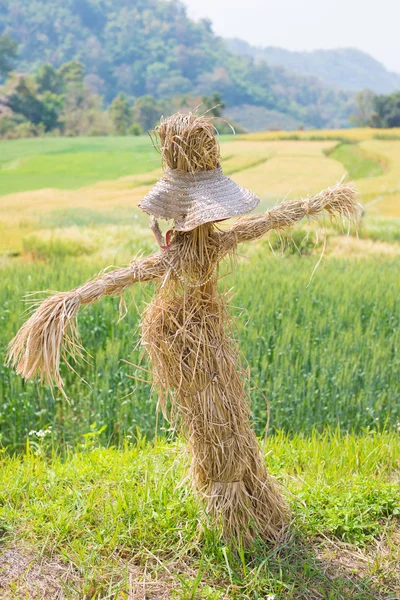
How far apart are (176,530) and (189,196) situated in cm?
122

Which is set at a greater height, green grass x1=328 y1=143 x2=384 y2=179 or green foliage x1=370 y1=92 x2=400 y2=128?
green foliage x1=370 y1=92 x2=400 y2=128

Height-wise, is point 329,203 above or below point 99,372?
above

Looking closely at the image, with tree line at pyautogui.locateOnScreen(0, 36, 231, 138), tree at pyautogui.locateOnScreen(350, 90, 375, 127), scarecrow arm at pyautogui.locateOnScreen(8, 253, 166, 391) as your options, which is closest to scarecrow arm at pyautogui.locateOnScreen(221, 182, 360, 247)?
scarecrow arm at pyautogui.locateOnScreen(8, 253, 166, 391)

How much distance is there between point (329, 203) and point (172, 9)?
23.5 feet

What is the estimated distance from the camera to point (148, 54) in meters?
7.86

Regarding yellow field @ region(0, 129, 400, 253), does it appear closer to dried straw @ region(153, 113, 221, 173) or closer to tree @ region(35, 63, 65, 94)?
tree @ region(35, 63, 65, 94)

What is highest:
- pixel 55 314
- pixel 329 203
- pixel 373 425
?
pixel 329 203

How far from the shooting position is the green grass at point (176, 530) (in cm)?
208

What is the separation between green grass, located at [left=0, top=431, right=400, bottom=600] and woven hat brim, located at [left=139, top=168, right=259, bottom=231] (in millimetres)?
950

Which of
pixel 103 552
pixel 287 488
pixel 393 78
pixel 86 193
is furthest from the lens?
pixel 393 78

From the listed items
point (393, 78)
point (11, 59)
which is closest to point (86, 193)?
point (11, 59)

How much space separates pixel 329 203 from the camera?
2059 mm

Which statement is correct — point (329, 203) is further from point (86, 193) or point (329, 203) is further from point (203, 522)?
point (86, 193)

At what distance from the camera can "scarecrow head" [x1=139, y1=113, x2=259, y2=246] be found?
1814 millimetres
